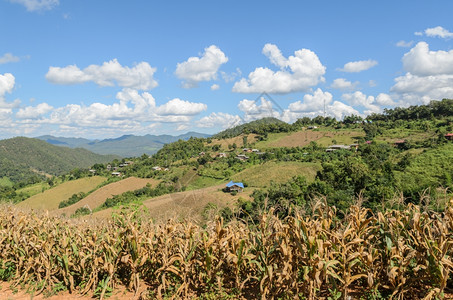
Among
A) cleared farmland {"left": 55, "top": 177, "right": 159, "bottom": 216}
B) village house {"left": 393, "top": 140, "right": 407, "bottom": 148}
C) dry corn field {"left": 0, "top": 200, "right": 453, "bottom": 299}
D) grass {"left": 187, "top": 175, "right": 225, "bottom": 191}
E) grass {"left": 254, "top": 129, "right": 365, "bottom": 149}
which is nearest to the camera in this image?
dry corn field {"left": 0, "top": 200, "right": 453, "bottom": 299}

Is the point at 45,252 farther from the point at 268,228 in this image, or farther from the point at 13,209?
the point at 268,228

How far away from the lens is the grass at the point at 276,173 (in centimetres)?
5039

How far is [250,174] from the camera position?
188 ft

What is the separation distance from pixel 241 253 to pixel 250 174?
175ft

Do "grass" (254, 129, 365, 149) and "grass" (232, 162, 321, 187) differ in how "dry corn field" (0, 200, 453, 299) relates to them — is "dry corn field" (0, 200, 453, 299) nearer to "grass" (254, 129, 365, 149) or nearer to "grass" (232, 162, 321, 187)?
"grass" (232, 162, 321, 187)

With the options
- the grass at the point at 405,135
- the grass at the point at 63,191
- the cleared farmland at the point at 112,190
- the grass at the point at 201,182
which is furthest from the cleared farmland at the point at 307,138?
the grass at the point at 63,191

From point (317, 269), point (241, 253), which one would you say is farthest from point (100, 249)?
point (317, 269)

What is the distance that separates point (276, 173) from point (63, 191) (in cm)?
6203

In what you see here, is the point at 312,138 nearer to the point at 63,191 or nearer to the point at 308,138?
the point at 308,138

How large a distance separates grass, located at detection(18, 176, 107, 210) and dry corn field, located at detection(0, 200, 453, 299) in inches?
2819

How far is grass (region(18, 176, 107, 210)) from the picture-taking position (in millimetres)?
68625

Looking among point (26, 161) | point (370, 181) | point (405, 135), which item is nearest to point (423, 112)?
point (405, 135)

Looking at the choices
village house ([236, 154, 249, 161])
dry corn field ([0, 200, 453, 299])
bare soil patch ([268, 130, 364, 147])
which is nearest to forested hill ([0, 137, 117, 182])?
village house ([236, 154, 249, 161])

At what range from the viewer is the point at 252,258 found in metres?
4.35
